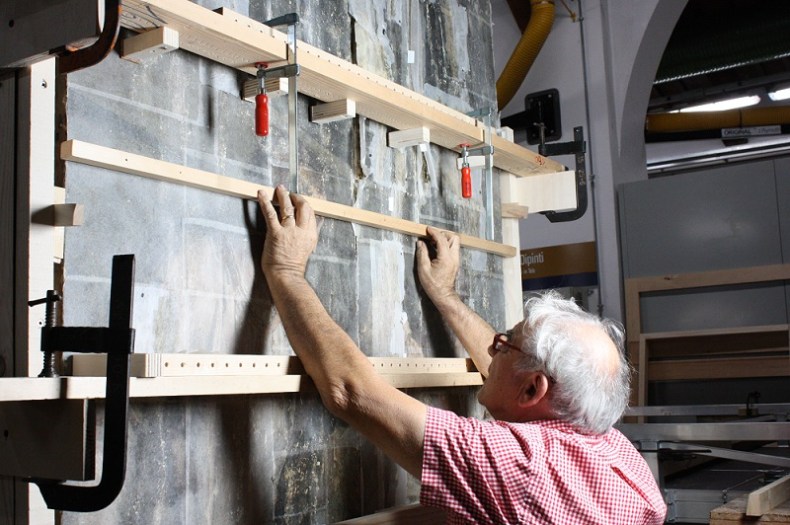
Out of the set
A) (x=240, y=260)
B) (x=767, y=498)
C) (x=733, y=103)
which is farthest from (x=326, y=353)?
(x=733, y=103)

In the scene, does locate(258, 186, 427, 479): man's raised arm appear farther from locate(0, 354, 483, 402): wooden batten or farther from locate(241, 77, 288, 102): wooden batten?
locate(241, 77, 288, 102): wooden batten

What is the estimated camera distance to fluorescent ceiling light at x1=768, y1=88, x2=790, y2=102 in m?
8.91

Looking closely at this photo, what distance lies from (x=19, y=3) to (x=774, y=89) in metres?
8.72

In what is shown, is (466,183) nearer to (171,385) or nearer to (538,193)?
(538,193)

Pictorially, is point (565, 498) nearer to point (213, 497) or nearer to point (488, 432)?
point (488, 432)

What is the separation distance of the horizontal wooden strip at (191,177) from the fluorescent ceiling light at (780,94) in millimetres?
7290

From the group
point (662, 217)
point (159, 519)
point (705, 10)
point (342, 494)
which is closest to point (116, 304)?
point (159, 519)

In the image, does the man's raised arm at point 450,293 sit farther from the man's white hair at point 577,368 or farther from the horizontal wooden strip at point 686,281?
the horizontal wooden strip at point 686,281

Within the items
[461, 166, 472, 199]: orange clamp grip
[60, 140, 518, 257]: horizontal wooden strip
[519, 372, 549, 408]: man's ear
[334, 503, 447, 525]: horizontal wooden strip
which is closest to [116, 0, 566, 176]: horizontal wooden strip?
[461, 166, 472, 199]: orange clamp grip

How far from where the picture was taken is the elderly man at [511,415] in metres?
1.97

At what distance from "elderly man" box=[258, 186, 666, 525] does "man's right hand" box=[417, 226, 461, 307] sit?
680 mm

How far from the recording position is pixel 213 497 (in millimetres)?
2111

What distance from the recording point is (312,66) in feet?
7.77

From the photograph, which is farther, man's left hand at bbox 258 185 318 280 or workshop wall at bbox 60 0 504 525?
man's left hand at bbox 258 185 318 280
